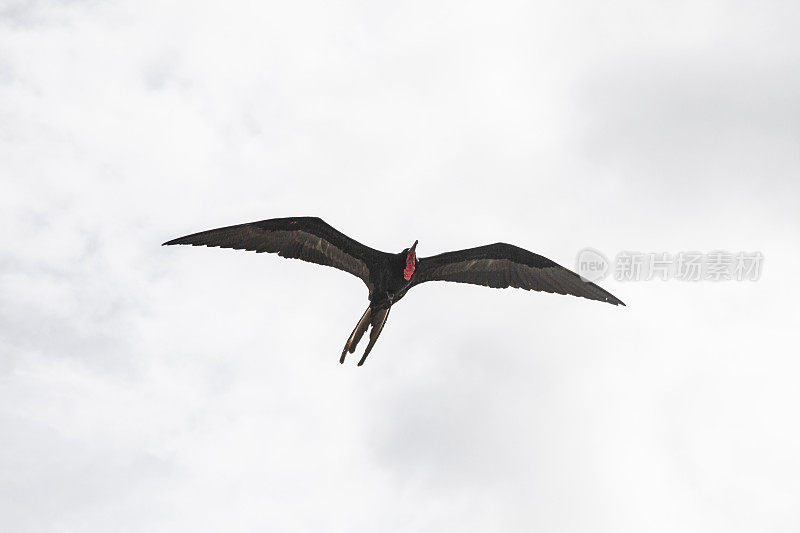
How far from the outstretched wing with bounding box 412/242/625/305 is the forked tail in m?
1.05

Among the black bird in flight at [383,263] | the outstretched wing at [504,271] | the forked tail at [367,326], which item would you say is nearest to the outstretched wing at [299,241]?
the black bird in flight at [383,263]

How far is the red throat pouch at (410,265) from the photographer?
44.1ft

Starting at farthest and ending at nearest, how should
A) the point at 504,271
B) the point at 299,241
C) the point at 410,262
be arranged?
the point at 504,271 → the point at 299,241 → the point at 410,262

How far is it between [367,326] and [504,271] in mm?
3121

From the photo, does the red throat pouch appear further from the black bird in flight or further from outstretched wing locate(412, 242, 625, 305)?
outstretched wing locate(412, 242, 625, 305)

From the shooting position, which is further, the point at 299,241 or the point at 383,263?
the point at 383,263

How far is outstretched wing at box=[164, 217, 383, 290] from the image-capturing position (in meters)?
13.1

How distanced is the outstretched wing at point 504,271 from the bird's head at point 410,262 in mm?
451

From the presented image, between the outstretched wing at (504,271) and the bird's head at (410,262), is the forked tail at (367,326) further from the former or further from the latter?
the outstretched wing at (504,271)

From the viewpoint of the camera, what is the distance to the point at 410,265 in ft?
44.5

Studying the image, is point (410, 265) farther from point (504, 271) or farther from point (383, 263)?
point (504, 271)

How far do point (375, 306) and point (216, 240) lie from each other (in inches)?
128

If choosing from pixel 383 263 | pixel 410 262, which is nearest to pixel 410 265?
pixel 410 262

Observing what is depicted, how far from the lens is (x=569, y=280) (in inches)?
571
